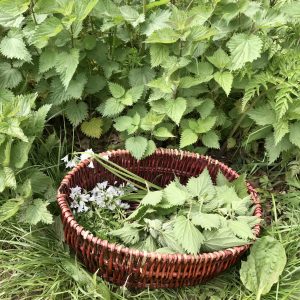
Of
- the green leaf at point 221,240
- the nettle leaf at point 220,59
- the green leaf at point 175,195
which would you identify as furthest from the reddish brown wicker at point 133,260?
the nettle leaf at point 220,59

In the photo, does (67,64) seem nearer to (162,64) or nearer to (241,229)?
(162,64)

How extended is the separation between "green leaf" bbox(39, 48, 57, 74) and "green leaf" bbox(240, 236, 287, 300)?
121 cm

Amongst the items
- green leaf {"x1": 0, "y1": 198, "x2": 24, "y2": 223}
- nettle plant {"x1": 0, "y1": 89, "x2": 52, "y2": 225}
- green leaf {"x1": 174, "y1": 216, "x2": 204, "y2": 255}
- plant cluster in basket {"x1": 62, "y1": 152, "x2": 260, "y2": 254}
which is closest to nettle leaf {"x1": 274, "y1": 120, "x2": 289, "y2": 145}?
plant cluster in basket {"x1": 62, "y1": 152, "x2": 260, "y2": 254}

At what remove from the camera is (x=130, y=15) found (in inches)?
87.3

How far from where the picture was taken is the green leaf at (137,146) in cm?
234

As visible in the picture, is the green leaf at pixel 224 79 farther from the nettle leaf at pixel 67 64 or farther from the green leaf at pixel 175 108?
the nettle leaf at pixel 67 64

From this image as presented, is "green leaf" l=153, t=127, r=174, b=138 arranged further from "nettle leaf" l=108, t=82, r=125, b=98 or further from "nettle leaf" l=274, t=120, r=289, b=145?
"nettle leaf" l=274, t=120, r=289, b=145

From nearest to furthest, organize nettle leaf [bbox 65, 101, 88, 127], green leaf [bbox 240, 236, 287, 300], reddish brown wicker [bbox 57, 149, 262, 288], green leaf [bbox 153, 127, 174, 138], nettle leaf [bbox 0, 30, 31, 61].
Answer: reddish brown wicker [bbox 57, 149, 262, 288], green leaf [bbox 240, 236, 287, 300], nettle leaf [bbox 0, 30, 31, 61], green leaf [bbox 153, 127, 174, 138], nettle leaf [bbox 65, 101, 88, 127]

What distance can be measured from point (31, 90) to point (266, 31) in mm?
1215

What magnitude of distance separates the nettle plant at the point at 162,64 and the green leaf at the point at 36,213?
496 mm

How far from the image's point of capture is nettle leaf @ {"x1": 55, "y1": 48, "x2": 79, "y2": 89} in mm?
2176

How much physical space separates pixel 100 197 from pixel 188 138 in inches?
19.6

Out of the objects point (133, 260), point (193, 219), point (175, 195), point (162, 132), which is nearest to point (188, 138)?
point (162, 132)

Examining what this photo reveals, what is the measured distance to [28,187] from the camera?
6.86 feet
